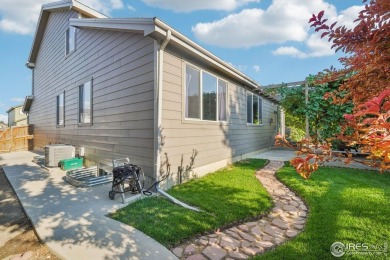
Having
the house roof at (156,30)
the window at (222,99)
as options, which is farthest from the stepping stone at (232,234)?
the window at (222,99)

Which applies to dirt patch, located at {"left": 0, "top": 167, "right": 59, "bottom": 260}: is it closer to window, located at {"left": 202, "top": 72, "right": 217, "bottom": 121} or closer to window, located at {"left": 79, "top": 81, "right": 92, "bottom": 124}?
window, located at {"left": 79, "top": 81, "right": 92, "bottom": 124}

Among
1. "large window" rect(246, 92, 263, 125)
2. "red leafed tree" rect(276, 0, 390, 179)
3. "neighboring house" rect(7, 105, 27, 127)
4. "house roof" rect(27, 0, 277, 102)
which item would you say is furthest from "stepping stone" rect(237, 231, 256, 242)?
"neighboring house" rect(7, 105, 27, 127)

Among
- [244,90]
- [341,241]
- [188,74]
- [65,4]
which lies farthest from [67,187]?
[65,4]

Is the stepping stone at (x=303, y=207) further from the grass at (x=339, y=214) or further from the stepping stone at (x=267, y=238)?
the stepping stone at (x=267, y=238)

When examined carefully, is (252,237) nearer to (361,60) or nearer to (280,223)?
(280,223)

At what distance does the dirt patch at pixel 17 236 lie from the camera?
112 inches

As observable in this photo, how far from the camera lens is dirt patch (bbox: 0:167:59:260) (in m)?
2.85

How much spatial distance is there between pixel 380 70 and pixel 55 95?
1263 centimetres

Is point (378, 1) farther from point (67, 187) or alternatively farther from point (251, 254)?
point (67, 187)

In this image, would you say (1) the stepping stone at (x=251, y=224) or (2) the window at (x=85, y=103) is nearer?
(1) the stepping stone at (x=251, y=224)

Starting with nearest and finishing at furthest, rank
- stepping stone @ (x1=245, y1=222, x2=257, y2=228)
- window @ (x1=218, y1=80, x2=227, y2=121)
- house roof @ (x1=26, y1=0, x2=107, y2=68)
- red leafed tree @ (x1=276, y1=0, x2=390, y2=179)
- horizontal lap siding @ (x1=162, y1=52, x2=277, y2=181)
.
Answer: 1. red leafed tree @ (x1=276, y1=0, x2=390, y2=179)
2. stepping stone @ (x1=245, y1=222, x2=257, y2=228)
3. horizontal lap siding @ (x1=162, y1=52, x2=277, y2=181)
4. window @ (x1=218, y1=80, x2=227, y2=121)
5. house roof @ (x1=26, y1=0, x2=107, y2=68)

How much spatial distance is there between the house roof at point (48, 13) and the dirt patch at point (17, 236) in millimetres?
7402

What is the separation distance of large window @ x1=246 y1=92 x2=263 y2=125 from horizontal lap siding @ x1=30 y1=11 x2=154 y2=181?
5.60 meters

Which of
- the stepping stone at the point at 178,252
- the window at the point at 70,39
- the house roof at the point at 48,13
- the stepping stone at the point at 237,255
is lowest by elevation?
the stepping stone at the point at 237,255
